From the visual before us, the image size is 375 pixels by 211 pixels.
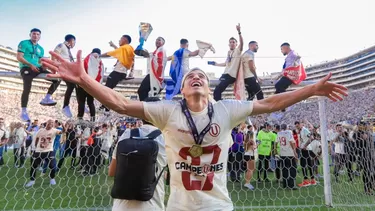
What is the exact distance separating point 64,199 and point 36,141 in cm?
180

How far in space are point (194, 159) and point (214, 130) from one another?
259mm

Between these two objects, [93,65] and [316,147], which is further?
[316,147]

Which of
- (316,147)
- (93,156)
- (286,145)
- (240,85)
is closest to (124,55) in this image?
(240,85)

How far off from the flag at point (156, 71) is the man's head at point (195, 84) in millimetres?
3025

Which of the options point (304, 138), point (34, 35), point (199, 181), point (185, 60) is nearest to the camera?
point (199, 181)

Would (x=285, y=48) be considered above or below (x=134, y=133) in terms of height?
above

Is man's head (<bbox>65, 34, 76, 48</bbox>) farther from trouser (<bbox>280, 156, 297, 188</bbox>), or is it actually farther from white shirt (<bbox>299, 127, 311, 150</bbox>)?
white shirt (<bbox>299, 127, 311, 150</bbox>)

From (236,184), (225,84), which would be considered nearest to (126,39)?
(225,84)

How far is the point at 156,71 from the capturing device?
541 centimetres

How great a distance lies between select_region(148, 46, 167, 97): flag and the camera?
Answer: 5.38 meters

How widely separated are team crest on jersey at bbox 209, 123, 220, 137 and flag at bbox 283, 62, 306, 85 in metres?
4.04

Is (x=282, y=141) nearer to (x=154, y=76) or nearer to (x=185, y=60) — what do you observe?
(x=185, y=60)

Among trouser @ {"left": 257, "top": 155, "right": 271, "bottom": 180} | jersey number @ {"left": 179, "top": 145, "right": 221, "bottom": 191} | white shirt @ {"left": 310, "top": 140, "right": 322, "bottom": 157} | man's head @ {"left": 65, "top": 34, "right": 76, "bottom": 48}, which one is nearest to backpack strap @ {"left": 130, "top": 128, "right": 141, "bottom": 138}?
jersey number @ {"left": 179, "top": 145, "right": 221, "bottom": 191}

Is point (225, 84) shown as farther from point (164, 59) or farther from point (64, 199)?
point (64, 199)
